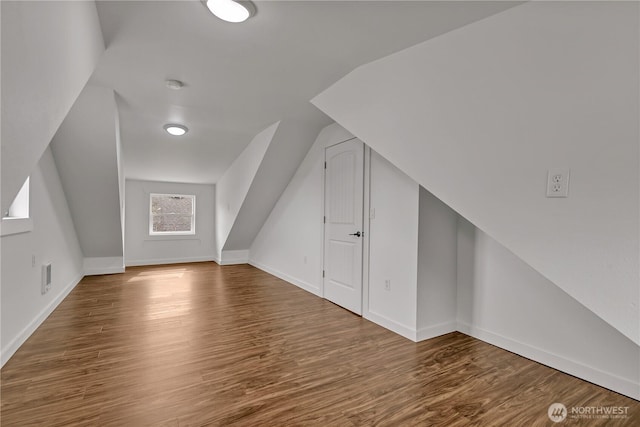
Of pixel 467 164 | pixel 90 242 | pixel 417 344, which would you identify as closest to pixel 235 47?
pixel 467 164

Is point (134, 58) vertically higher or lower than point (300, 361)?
higher

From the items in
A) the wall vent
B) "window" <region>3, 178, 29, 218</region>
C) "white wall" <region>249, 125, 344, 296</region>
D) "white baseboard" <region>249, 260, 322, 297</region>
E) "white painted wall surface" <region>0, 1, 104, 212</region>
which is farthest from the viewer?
"white baseboard" <region>249, 260, 322, 297</region>

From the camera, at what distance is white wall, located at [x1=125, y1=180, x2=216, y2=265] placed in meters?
6.57

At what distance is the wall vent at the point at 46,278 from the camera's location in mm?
3275

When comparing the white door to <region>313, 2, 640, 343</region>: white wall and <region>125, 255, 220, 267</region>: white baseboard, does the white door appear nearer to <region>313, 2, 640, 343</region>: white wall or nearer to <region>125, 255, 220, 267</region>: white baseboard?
<region>313, 2, 640, 343</region>: white wall

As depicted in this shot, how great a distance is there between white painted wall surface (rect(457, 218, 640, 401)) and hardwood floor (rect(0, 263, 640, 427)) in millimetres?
121

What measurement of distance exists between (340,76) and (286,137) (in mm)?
1675

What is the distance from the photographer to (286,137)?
14.1 feet

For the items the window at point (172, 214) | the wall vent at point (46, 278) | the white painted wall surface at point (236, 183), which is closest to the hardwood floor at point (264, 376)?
the wall vent at point (46, 278)

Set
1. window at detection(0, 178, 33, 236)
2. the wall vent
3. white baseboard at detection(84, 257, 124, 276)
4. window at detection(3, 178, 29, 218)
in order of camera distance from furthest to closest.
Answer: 1. white baseboard at detection(84, 257, 124, 276)
2. the wall vent
3. window at detection(3, 178, 29, 218)
4. window at detection(0, 178, 33, 236)

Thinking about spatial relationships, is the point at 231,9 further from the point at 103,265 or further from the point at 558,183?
the point at 103,265

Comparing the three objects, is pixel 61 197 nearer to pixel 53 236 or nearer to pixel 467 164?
pixel 53 236

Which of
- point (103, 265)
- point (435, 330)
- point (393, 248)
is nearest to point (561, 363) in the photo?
point (435, 330)

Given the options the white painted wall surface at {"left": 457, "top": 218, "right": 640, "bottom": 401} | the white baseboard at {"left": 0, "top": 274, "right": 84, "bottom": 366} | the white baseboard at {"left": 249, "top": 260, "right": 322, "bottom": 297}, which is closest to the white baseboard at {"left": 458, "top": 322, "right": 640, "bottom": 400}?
the white painted wall surface at {"left": 457, "top": 218, "right": 640, "bottom": 401}
